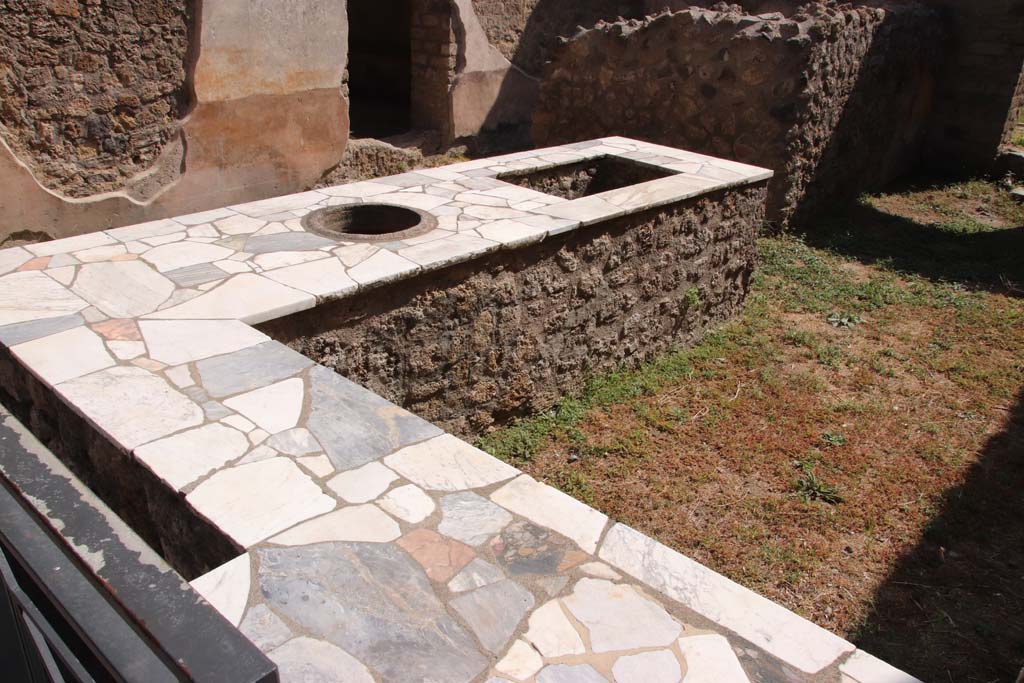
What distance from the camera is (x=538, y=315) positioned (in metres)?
4.39

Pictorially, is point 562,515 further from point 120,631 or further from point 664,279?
point 664,279

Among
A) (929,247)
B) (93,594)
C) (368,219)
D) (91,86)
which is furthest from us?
(929,247)

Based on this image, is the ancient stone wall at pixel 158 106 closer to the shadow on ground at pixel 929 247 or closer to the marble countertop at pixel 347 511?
the marble countertop at pixel 347 511

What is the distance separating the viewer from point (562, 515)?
228 cm

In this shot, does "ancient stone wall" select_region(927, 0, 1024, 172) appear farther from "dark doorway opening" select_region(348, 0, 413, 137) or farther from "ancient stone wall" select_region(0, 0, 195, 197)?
"ancient stone wall" select_region(0, 0, 195, 197)

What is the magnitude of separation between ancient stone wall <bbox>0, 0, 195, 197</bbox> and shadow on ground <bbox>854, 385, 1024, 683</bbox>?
18.3 ft

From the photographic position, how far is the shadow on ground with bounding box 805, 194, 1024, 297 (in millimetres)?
6902

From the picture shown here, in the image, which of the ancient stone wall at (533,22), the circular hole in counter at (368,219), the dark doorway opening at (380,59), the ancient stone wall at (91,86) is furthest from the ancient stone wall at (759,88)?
the circular hole in counter at (368,219)

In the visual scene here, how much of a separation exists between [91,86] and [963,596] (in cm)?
596

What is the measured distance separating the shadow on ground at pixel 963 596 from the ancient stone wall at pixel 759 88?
3927mm

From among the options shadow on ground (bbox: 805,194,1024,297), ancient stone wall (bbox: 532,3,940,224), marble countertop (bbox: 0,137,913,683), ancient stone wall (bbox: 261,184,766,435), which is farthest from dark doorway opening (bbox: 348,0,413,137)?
marble countertop (bbox: 0,137,913,683)

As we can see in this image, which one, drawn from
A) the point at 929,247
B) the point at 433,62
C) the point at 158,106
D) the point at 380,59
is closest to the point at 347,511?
the point at 158,106

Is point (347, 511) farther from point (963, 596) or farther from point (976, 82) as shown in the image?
point (976, 82)

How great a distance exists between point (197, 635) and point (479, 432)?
3457 mm
